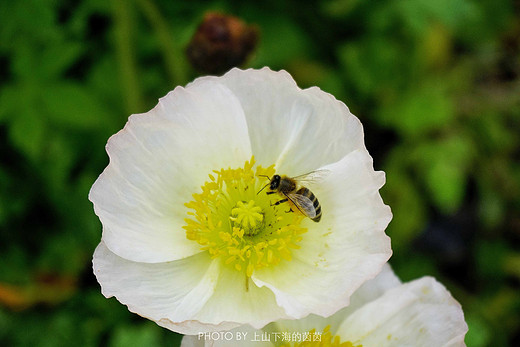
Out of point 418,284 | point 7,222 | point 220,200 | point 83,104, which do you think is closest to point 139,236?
point 220,200

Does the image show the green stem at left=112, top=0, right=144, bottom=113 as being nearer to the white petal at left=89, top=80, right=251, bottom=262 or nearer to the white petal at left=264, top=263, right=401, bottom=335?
the white petal at left=89, top=80, right=251, bottom=262

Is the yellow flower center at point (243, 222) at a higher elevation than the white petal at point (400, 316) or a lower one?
higher

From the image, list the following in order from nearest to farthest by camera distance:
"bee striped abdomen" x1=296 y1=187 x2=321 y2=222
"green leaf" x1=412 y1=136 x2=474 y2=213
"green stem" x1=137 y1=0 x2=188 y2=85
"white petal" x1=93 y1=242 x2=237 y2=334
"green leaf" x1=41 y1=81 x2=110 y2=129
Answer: "white petal" x1=93 y1=242 x2=237 y2=334 → "bee striped abdomen" x1=296 y1=187 x2=321 y2=222 → "green leaf" x1=41 y1=81 x2=110 y2=129 → "green stem" x1=137 y1=0 x2=188 y2=85 → "green leaf" x1=412 y1=136 x2=474 y2=213

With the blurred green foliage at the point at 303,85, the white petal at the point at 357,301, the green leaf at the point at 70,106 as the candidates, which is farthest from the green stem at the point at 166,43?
the white petal at the point at 357,301

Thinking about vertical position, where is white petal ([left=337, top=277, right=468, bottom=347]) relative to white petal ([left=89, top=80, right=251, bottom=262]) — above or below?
below

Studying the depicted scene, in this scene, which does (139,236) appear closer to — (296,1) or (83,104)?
(83,104)

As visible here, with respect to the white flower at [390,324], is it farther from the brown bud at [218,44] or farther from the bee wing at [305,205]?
the brown bud at [218,44]

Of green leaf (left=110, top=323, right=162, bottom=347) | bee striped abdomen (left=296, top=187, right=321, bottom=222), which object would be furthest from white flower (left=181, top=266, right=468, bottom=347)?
green leaf (left=110, top=323, right=162, bottom=347)
